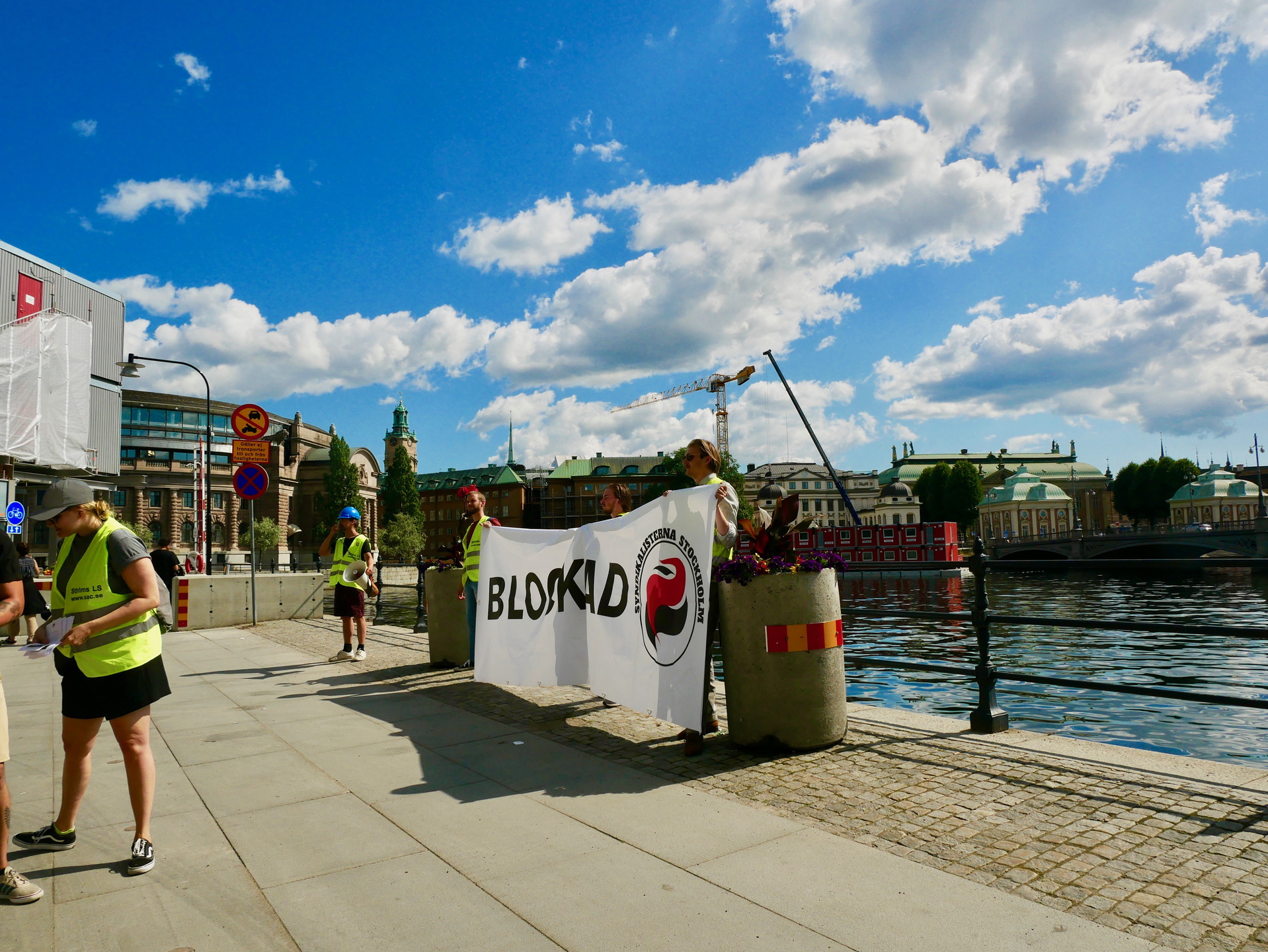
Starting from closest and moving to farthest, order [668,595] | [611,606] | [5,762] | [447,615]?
[5,762] → [668,595] → [611,606] → [447,615]

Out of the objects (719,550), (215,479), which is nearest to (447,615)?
(719,550)

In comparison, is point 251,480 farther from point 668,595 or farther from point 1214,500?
point 1214,500

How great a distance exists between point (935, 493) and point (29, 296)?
112 m

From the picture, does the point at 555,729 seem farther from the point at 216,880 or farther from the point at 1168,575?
the point at 1168,575

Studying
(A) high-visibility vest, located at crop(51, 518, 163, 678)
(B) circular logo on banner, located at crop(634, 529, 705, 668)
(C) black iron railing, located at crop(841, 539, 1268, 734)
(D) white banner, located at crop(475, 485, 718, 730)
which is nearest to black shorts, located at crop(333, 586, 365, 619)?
(D) white banner, located at crop(475, 485, 718, 730)

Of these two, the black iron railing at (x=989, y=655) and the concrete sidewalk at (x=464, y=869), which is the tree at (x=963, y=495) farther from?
the concrete sidewalk at (x=464, y=869)

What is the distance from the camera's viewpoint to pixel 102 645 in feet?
12.2

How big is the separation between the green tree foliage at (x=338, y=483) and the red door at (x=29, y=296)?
169ft

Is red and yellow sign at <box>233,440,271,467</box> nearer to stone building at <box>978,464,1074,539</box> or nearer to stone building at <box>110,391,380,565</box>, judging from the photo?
stone building at <box>110,391,380,565</box>

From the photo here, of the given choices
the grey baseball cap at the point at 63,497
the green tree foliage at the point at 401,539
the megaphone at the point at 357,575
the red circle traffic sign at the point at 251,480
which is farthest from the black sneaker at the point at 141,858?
the green tree foliage at the point at 401,539

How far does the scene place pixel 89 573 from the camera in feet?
12.4

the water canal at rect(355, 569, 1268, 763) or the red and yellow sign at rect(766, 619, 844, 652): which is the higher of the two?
the red and yellow sign at rect(766, 619, 844, 652)

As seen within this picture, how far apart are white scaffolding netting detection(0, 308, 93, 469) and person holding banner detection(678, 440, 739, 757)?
34.3 meters

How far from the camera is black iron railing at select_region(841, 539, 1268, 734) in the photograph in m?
4.56
